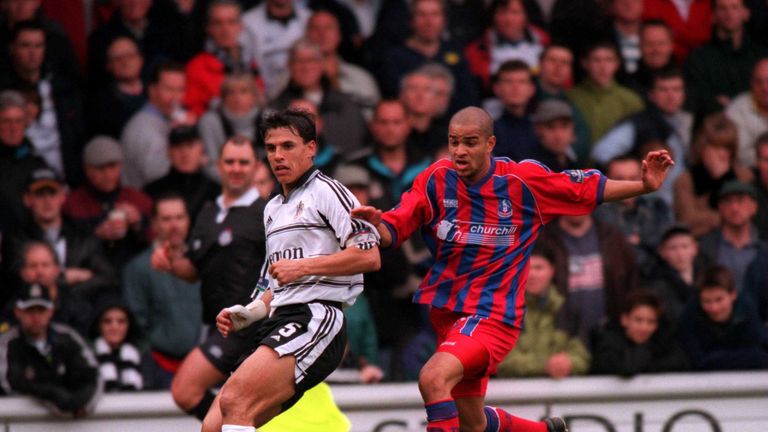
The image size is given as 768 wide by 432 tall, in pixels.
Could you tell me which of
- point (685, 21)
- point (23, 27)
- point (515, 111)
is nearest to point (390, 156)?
point (515, 111)

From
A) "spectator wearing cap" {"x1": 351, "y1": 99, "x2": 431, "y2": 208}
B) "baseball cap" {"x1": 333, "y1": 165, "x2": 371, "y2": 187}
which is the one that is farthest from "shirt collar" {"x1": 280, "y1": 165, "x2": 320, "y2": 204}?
"spectator wearing cap" {"x1": 351, "y1": 99, "x2": 431, "y2": 208}

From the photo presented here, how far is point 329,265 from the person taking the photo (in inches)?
290

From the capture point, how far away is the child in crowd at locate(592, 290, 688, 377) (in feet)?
36.1

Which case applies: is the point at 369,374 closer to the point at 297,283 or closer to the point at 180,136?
the point at 180,136

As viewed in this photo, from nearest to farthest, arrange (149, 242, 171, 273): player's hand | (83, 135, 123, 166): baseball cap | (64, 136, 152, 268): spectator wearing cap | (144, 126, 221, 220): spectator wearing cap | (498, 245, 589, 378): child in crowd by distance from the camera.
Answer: (149, 242, 171, 273): player's hand → (498, 245, 589, 378): child in crowd → (64, 136, 152, 268): spectator wearing cap → (83, 135, 123, 166): baseball cap → (144, 126, 221, 220): spectator wearing cap

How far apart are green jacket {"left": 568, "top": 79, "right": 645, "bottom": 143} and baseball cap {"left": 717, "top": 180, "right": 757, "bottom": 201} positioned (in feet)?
3.52

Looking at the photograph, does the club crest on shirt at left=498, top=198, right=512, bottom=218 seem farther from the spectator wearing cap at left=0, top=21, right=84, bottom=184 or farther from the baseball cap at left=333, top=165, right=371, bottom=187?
the spectator wearing cap at left=0, top=21, right=84, bottom=184

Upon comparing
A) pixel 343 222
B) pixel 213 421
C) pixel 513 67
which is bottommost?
pixel 213 421

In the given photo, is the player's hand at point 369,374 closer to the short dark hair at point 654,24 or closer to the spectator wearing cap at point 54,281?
the spectator wearing cap at point 54,281

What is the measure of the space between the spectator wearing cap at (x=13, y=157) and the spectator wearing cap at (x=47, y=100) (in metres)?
0.25

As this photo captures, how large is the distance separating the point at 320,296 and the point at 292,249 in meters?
0.27

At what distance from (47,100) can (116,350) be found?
2.17 metres

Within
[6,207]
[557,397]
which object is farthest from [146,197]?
[557,397]

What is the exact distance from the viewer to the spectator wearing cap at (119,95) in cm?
1175
